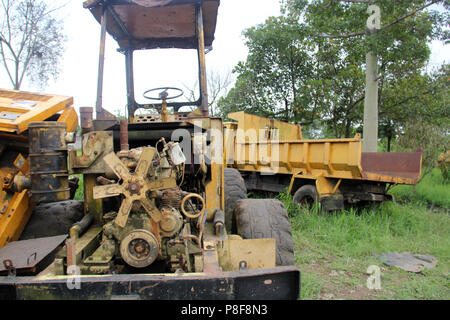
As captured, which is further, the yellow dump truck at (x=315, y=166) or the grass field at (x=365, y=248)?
the yellow dump truck at (x=315, y=166)

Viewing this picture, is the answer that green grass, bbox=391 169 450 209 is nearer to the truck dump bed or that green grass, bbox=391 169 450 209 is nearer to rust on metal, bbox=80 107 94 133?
the truck dump bed

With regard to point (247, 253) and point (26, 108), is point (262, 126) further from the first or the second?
point (247, 253)

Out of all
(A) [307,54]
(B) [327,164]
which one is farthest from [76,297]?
(A) [307,54]

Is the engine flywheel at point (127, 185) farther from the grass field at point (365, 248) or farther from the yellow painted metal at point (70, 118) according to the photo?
the grass field at point (365, 248)

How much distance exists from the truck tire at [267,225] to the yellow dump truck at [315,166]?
3.39m

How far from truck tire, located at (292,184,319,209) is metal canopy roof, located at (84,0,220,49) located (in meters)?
3.71

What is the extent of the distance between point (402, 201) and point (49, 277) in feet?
26.3

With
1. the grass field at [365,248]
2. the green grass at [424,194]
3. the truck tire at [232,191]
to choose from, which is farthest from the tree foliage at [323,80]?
the truck tire at [232,191]

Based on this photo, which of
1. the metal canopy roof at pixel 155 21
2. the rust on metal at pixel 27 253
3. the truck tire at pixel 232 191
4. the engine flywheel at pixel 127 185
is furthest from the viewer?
the truck tire at pixel 232 191

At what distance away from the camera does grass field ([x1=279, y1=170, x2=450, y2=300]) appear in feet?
11.7

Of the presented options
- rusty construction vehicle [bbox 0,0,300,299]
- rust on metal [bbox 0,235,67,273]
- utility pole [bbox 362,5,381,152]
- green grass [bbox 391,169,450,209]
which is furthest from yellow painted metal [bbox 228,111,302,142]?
rust on metal [bbox 0,235,67,273]

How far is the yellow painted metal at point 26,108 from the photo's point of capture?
9.73 ft

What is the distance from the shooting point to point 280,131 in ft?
30.5

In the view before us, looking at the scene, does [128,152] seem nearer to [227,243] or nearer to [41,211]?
[227,243]
